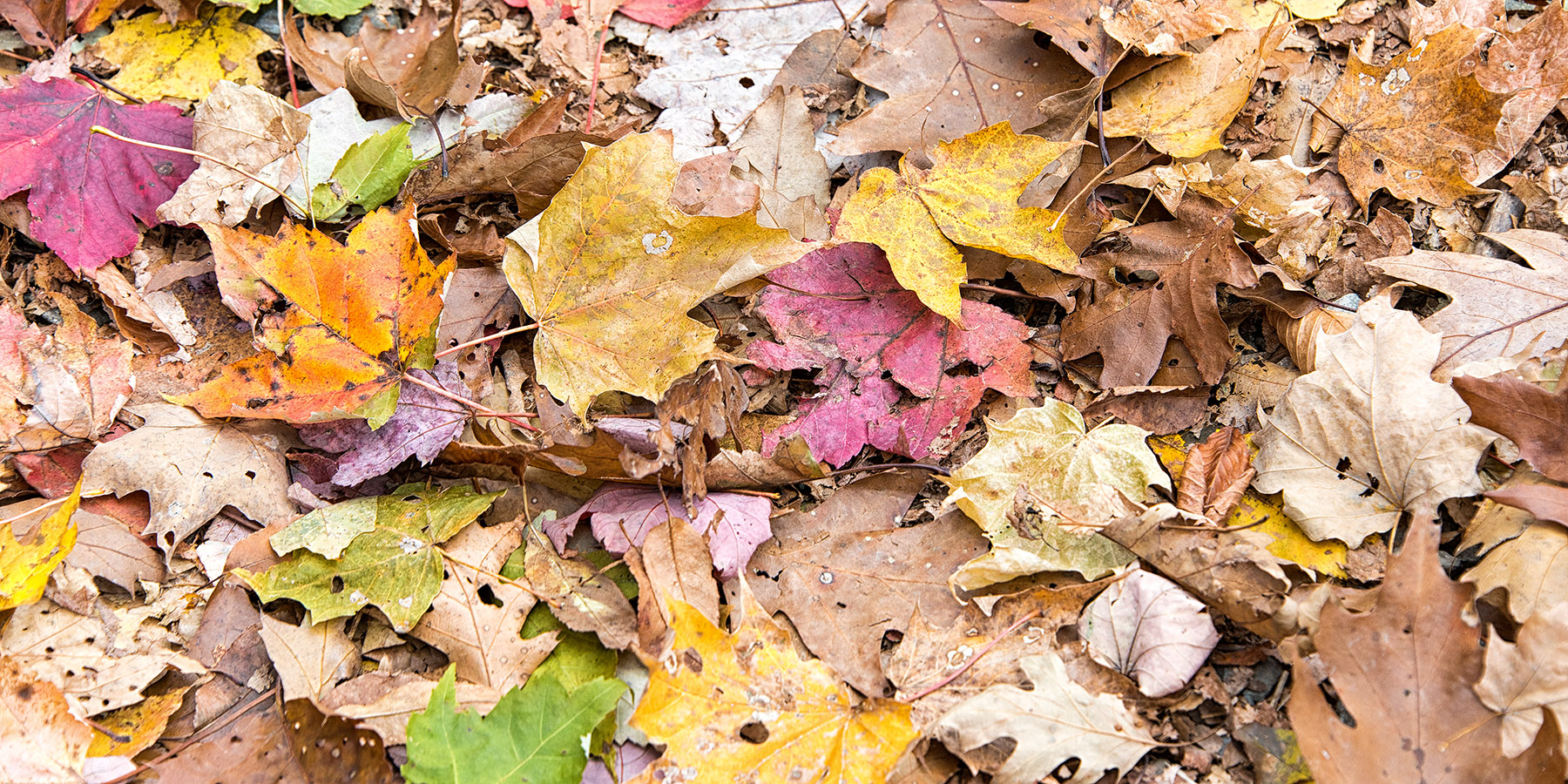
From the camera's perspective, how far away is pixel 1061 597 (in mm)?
1665

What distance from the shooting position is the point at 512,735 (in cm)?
150

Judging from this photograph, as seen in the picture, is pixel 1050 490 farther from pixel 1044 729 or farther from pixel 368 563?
pixel 368 563

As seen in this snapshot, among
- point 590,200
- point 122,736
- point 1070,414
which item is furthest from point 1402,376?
point 122,736

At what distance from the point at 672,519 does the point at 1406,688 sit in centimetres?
130

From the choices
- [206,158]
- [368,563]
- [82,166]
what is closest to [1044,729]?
[368,563]

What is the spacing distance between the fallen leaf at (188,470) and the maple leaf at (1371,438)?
2.17m

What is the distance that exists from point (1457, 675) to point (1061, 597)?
0.62 metres

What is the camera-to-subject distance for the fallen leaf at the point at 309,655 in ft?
5.49

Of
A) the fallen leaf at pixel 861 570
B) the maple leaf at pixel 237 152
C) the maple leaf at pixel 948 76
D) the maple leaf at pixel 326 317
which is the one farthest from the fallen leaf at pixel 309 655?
the maple leaf at pixel 948 76

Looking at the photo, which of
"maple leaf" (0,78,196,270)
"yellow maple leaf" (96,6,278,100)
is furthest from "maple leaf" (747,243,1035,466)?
"yellow maple leaf" (96,6,278,100)

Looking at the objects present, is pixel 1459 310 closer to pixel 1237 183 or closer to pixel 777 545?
pixel 1237 183

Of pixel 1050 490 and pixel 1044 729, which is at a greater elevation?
pixel 1050 490

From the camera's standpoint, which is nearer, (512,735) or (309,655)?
(512,735)

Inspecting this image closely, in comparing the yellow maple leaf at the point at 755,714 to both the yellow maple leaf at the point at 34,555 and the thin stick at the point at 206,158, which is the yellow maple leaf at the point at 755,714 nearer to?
the yellow maple leaf at the point at 34,555
